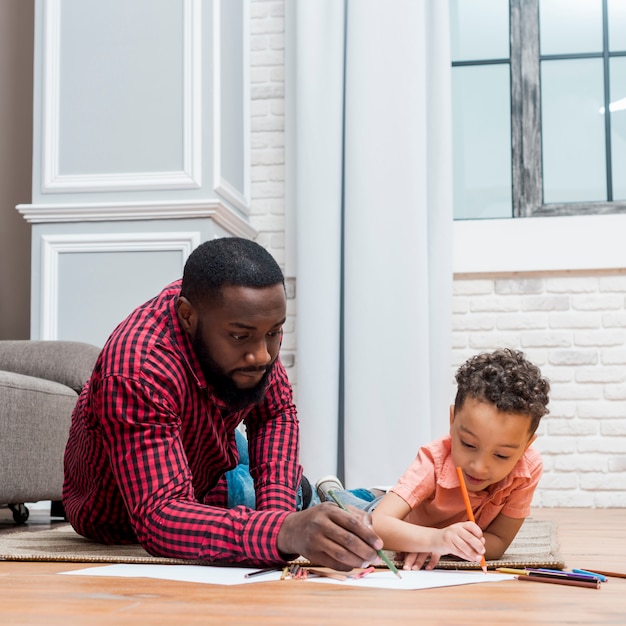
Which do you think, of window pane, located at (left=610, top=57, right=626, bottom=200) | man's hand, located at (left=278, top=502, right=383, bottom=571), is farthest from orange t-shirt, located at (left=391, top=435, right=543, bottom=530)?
window pane, located at (left=610, top=57, right=626, bottom=200)

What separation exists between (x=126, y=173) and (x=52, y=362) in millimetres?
786

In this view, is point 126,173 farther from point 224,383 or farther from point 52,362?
point 224,383

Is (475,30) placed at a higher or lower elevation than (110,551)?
higher

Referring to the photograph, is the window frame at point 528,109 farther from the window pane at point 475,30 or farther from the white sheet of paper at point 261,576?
the white sheet of paper at point 261,576

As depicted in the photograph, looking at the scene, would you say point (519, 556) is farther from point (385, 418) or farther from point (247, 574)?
point (385, 418)

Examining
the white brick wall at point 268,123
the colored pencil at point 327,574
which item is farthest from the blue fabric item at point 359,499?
the white brick wall at point 268,123

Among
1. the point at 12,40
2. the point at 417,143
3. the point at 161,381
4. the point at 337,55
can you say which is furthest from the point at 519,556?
the point at 12,40

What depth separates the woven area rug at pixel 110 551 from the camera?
143 cm

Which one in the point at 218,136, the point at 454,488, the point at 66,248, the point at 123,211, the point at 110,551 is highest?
the point at 218,136

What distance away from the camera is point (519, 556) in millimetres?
1596

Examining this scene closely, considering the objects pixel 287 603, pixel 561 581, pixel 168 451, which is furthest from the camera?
pixel 168 451

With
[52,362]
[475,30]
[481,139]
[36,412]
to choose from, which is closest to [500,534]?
[36,412]

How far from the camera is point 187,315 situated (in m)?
1.46

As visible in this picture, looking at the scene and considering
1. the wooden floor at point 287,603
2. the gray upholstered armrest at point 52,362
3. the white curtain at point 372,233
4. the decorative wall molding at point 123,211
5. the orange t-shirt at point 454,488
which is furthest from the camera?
the white curtain at point 372,233
